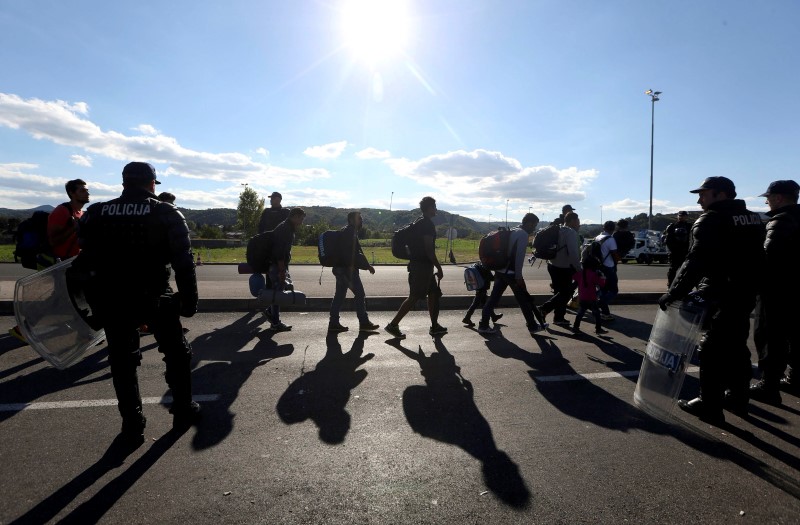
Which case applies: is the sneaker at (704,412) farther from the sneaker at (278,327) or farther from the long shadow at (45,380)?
the long shadow at (45,380)

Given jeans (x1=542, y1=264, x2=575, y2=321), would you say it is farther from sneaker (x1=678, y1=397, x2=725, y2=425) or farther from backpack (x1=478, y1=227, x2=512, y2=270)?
sneaker (x1=678, y1=397, x2=725, y2=425)

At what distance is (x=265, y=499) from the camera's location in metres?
2.67

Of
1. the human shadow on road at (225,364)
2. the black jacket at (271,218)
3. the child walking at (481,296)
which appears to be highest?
the black jacket at (271,218)

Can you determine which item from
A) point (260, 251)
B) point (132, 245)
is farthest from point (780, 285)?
point (260, 251)

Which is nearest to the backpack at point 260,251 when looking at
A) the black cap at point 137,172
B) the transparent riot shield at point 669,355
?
the black cap at point 137,172

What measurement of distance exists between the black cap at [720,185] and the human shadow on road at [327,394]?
3405mm

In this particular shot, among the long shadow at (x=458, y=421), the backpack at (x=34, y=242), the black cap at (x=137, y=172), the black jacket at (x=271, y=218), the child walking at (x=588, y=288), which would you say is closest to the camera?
the long shadow at (x=458, y=421)

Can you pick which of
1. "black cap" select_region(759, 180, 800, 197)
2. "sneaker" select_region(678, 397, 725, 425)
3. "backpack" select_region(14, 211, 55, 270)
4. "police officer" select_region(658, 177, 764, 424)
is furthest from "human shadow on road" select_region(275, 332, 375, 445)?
"black cap" select_region(759, 180, 800, 197)

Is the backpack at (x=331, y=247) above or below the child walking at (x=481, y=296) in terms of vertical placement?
above

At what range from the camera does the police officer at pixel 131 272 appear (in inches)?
131

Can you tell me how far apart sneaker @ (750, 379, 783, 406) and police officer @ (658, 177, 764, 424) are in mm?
821

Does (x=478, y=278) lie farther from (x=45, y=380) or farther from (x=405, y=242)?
(x=45, y=380)

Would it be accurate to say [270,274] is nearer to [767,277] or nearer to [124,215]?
[124,215]

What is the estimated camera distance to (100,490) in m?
2.71
